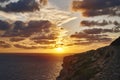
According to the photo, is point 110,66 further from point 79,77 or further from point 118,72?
point 79,77

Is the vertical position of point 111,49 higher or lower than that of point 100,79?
higher

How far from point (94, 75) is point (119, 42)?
2520 inches

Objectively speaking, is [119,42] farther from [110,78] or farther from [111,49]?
[110,78]

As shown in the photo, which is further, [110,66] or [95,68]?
[95,68]

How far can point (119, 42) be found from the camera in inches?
7357

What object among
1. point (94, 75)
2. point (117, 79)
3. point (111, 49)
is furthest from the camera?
point (111, 49)

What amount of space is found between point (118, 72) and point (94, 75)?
987 centimetres

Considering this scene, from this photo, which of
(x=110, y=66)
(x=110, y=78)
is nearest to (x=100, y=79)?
(x=110, y=78)

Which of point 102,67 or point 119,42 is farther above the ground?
point 119,42

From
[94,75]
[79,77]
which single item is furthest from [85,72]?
[94,75]

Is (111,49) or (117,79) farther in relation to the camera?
(111,49)

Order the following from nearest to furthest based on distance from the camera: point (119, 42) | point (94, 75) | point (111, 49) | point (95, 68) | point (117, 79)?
point (117, 79)
point (94, 75)
point (95, 68)
point (111, 49)
point (119, 42)

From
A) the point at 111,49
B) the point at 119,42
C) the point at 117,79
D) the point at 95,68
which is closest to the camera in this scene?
the point at 117,79

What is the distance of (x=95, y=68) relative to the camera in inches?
5463
